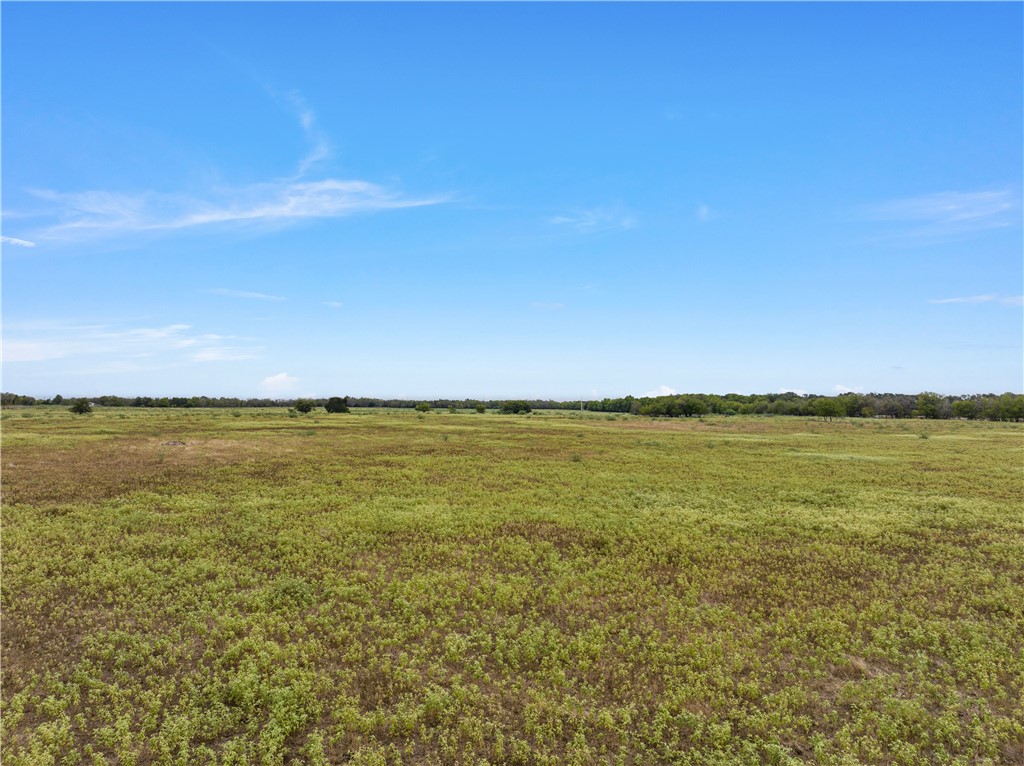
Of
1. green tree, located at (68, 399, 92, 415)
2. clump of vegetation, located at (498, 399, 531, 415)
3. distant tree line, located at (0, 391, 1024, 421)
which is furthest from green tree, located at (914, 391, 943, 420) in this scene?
green tree, located at (68, 399, 92, 415)

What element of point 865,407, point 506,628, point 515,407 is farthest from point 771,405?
point 506,628

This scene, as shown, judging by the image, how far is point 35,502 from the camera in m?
18.3

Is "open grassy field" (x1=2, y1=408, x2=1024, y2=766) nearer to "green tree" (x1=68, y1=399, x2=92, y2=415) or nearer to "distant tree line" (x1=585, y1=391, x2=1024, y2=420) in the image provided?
"green tree" (x1=68, y1=399, x2=92, y2=415)

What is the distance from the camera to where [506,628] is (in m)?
9.53

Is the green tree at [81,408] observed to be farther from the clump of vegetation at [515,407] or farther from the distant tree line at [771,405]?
the clump of vegetation at [515,407]

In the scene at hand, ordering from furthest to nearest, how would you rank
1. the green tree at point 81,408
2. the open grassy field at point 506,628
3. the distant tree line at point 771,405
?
1. the distant tree line at point 771,405
2. the green tree at point 81,408
3. the open grassy field at point 506,628

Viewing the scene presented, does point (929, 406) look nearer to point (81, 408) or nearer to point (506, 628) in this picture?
point (506, 628)

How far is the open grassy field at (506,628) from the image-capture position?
675 cm

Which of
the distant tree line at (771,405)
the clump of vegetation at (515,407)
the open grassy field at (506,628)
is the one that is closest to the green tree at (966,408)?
the distant tree line at (771,405)

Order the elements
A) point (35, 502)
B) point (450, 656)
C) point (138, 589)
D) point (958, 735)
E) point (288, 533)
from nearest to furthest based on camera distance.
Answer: point (958, 735)
point (450, 656)
point (138, 589)
point (288, 533)
point (35, 502)

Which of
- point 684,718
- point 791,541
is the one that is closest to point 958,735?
point 684,718

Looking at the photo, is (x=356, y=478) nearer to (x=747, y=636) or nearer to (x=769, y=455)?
(x=747, y=636)

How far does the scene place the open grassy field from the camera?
675cm

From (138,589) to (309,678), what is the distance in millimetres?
6043
